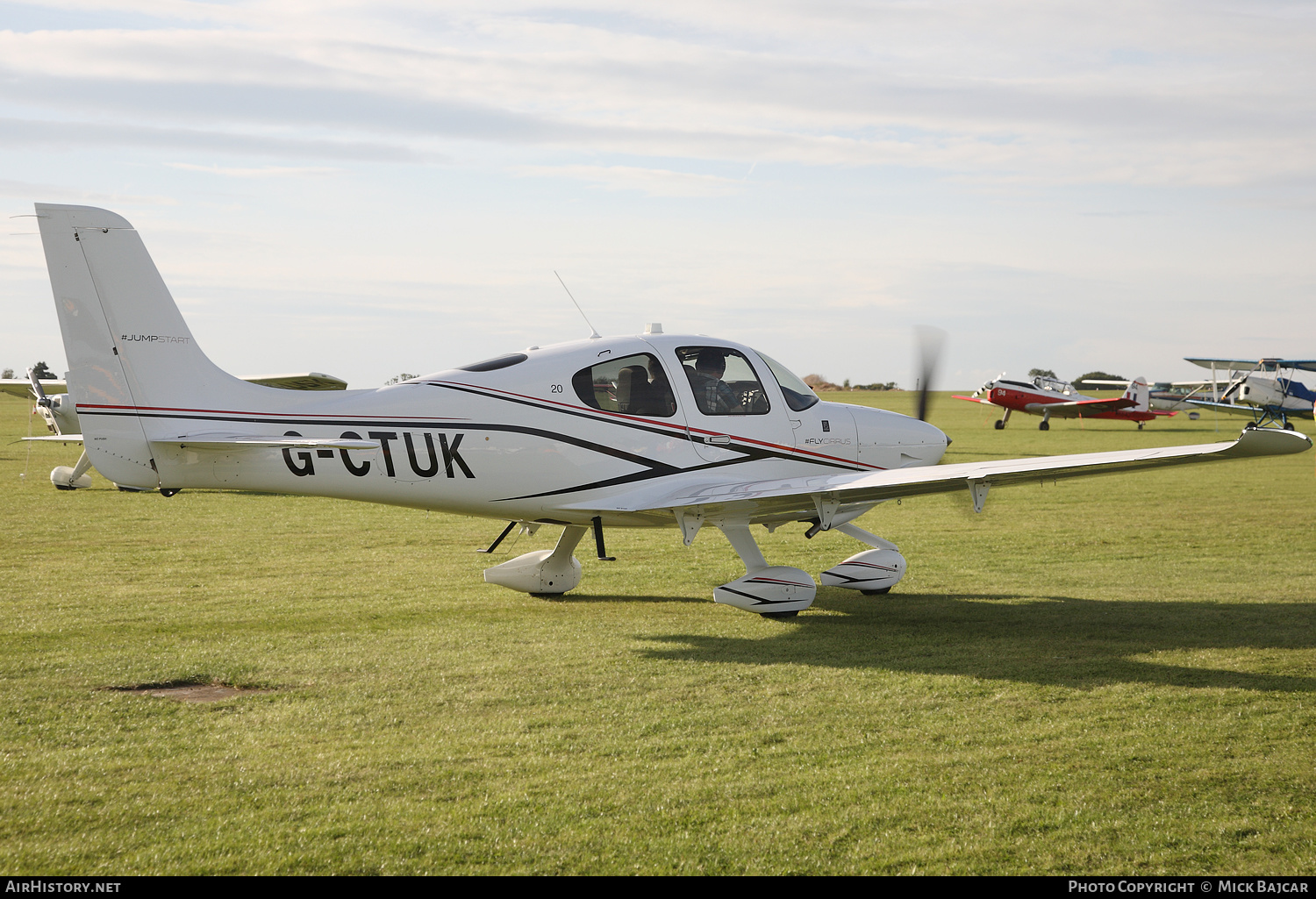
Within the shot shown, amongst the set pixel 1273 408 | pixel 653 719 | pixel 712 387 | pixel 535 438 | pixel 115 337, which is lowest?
pixel 1273 408

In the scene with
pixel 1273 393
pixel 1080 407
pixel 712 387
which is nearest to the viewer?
pixel 712 387

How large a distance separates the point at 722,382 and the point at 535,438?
194 centimetres

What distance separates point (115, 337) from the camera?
7.76m

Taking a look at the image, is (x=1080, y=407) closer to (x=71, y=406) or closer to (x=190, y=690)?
(x=71, y=406)

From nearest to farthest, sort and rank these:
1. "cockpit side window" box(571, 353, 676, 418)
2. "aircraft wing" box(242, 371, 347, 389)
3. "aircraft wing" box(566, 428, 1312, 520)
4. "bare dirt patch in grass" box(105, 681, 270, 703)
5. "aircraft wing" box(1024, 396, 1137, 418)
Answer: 1. "bare dirt patch in grass" box(105, 681, 270, 703)
2. "aircraft wing" box(566, 428, 1312, 520)
3. "cockpit side window" box(571, 353, 676, 418)
4. "aircraft wing" box(242, 371, 347, 389)
5. "aircraft wing" box(1024, 396, 1137, 418)

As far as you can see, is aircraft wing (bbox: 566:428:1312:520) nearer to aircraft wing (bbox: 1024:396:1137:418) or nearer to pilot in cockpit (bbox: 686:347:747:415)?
pilot in cockpit (bbox: 686:347:747:415)

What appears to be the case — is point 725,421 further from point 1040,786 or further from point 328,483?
point 1040,786

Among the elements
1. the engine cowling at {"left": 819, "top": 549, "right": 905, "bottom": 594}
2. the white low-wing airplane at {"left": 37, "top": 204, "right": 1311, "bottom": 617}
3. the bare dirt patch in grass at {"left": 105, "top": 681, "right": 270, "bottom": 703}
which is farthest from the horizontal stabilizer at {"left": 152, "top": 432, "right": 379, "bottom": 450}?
the engine cowling at {"left": 819, "top": 549, "right": 905, "bottom": 594}

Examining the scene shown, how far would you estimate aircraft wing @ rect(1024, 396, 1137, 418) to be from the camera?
4441cm

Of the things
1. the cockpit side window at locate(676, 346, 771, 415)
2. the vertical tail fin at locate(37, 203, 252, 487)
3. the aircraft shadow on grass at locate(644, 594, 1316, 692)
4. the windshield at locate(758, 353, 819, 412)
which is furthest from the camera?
the windshield at locate(758, 353, 819, 412)

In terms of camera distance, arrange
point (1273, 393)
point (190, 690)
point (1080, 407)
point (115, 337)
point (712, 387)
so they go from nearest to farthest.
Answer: point (190, 690), point (115, 337), point (712, 387), point (1273, 393), point (1080, 407)

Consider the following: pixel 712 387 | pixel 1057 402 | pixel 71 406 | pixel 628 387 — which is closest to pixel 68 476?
pixel 71 406

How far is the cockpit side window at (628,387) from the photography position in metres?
8.95

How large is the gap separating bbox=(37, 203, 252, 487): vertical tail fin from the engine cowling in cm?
605
